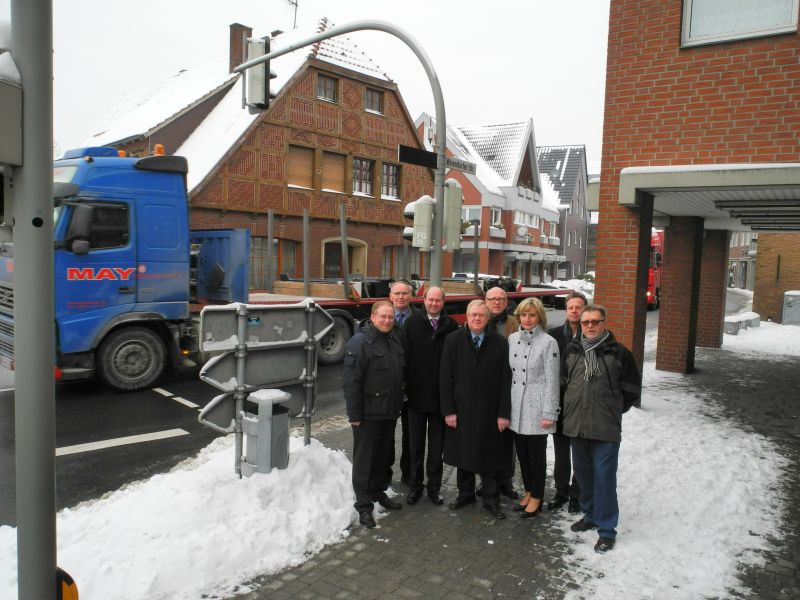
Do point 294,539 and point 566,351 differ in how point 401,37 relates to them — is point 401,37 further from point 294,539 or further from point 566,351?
point 294,539

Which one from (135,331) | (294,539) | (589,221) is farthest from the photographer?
(589,221)

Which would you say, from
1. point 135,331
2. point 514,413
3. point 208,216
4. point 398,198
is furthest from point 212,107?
point 514,413

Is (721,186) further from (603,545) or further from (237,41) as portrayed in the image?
(237,41)

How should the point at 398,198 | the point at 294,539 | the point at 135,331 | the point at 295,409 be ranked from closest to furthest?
the point at 294,539 < the point at 295,409 < the point at 135,331 < the point at 398,198

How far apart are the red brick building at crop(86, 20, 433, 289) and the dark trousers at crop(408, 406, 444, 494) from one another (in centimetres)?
1360

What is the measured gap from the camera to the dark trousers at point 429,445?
194 inches

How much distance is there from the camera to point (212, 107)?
22281 mm

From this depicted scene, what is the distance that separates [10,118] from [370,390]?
2.95 m

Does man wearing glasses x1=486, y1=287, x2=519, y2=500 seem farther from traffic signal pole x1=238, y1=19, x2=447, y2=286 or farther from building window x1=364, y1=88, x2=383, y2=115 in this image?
building window x1=364, y1=88, x2=383, y2=115

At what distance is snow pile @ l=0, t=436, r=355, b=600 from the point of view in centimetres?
354

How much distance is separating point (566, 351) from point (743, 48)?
4205mm

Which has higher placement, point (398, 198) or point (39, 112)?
point (398, 198)

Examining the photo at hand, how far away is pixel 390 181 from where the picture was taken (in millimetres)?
24844

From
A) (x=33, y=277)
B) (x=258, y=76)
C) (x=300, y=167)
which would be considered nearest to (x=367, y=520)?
(x=33, y=277)
